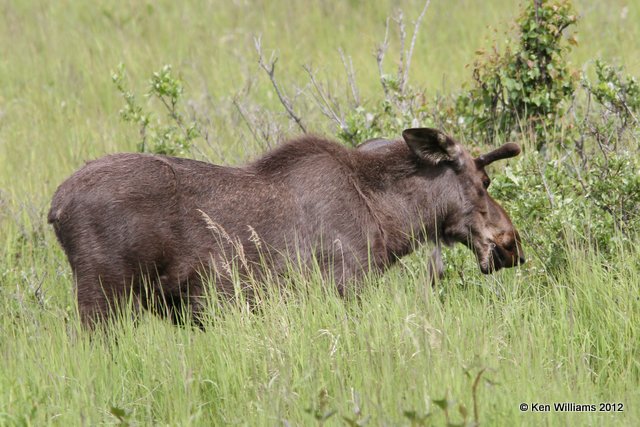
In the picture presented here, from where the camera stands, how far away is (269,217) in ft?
21.9

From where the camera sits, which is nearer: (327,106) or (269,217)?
(269,217)

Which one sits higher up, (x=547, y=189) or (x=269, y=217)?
(x=269, y=217)

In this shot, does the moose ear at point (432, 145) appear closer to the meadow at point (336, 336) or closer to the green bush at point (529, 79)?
the meadow at point (336, 336)

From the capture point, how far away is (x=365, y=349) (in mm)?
5480

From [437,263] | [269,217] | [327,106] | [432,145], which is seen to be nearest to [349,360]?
[269,217]

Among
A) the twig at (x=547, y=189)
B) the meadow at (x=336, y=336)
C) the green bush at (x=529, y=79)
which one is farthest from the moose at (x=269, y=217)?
the green bush at (x=529, y=79)

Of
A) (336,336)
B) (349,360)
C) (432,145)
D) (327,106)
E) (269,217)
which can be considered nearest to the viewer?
(349,360)

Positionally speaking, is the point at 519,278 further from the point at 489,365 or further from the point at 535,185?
the point at 489,365

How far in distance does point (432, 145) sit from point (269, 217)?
3.98 feet

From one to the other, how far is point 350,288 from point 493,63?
3480mm

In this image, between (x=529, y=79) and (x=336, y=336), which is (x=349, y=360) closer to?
(x=336, y=336)

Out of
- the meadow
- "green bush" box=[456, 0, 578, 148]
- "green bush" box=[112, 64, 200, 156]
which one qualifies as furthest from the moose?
"green bush" box=[112, 64, 200, 156]

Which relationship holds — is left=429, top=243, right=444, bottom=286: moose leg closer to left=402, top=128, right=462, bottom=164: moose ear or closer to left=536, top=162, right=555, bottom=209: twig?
left=402, top=128, right=462, bottom=164: moose ear

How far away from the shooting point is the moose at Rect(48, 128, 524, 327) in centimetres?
611
